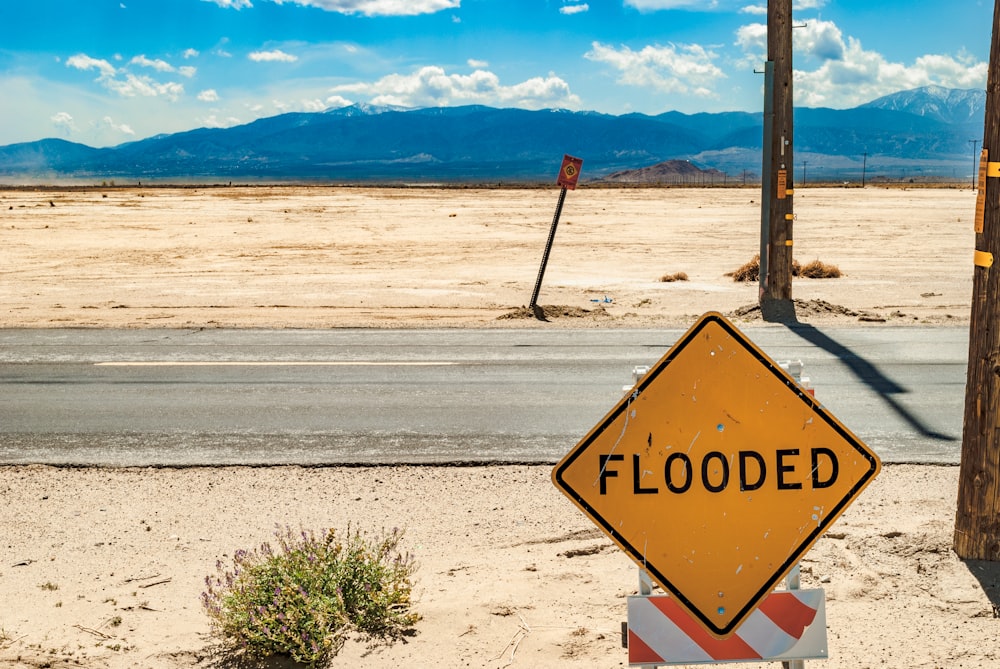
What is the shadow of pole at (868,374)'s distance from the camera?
28.3ft

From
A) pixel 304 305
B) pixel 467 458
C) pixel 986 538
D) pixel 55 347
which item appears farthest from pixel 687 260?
pixel 986 538

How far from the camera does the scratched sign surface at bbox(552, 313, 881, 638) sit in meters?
3.48

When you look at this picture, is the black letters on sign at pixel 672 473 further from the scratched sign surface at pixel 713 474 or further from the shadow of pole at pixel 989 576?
the shadow of pole at pixel 989 576

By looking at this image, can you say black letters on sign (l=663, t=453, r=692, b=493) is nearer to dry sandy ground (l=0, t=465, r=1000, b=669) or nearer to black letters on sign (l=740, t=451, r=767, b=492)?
black letters on sign (l=740, t=451, r=767, b=492)

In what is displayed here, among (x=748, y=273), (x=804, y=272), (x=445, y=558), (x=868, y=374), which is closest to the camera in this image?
(x=445, y=558)

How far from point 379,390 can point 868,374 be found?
17.4 ft

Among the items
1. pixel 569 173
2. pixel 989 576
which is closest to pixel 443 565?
→ pixel 989 576

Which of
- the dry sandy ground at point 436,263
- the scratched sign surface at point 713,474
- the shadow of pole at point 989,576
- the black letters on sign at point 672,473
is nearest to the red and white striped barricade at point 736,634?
the scratched sign surface at point 713,474

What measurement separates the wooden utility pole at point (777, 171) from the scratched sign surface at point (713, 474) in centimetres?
1162

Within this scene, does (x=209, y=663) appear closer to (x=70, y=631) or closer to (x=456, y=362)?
(x=70, y=631)

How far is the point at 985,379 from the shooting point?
5.25 m

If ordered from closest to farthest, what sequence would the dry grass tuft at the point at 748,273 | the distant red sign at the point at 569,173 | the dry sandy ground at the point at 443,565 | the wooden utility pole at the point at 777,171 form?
the dry sandy ground at the point at 443,565
the wooden utility pole at the point at 777,171
the distant red sign at the point at 569,173
the dry grass tuft at the point at 748,273

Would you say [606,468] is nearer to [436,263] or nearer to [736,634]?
[736,634]

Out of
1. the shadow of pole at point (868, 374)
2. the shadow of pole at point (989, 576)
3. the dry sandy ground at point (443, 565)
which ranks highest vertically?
the shadow of pole at point (868, 374)
